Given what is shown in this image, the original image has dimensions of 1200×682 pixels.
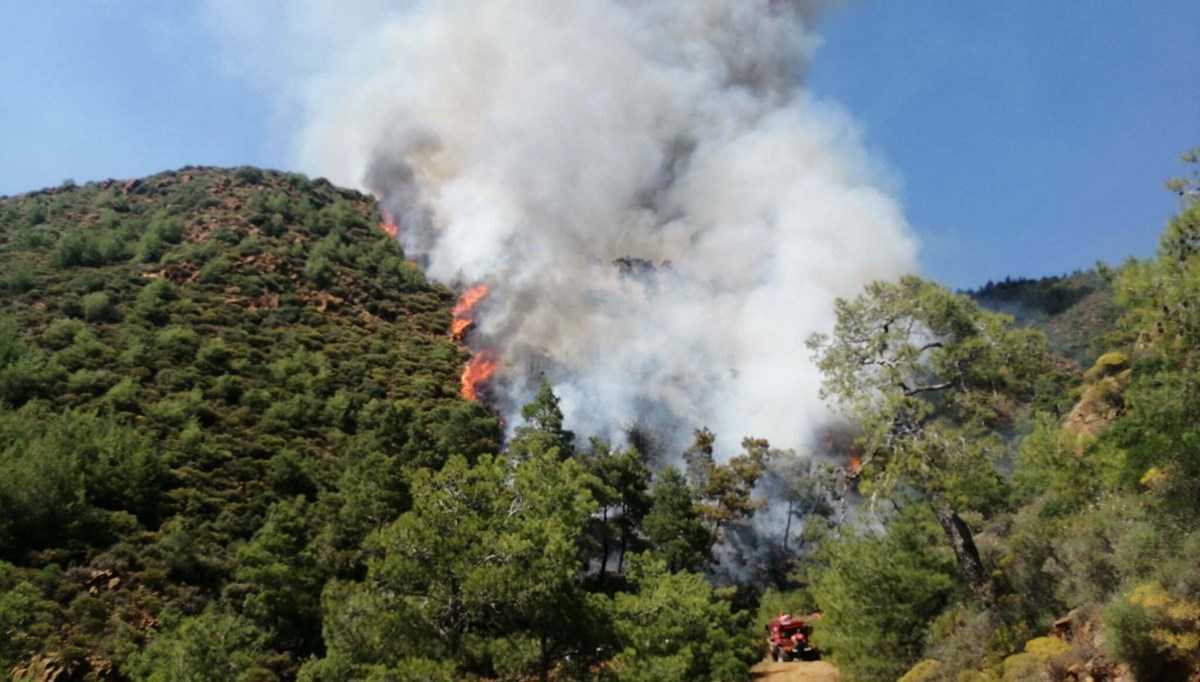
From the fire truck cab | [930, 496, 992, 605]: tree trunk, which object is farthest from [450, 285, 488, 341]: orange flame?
[930, 496, 992, 605]: tree trunk

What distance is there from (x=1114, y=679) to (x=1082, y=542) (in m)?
5.47

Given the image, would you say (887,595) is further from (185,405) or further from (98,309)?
(98,309)

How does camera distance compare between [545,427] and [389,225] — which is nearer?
[545,427]

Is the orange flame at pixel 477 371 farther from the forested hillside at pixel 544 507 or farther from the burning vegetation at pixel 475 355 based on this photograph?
the forested hillside at pixel 544 507

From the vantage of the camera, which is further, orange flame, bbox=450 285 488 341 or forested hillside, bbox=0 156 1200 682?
orange flame, bbox=450 285 488 341

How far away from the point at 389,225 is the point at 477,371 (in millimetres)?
61091

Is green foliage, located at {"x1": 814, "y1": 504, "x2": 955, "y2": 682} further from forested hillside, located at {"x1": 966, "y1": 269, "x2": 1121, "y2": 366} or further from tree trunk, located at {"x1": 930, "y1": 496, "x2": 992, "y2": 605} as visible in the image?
forested hillside, located at {"x1": 966, "y1": 269, "x2": 1121, "y2": 366}

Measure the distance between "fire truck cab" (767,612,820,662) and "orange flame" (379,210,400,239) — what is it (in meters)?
98.0

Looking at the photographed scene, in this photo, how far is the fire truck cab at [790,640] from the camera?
105 feet

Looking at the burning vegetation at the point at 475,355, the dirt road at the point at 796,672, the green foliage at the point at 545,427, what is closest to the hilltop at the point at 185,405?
the burning vegetation at the point at 475,355

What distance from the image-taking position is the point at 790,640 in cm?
3216

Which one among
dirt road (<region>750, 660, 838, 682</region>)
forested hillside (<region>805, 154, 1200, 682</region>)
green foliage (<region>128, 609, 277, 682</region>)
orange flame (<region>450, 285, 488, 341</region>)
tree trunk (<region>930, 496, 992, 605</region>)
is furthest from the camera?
orange flame (<region>450, 285, 488, 341</region>)

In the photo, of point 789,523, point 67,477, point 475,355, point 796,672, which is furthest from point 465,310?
point 796,672

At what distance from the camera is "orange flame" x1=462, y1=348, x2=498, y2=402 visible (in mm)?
68062
